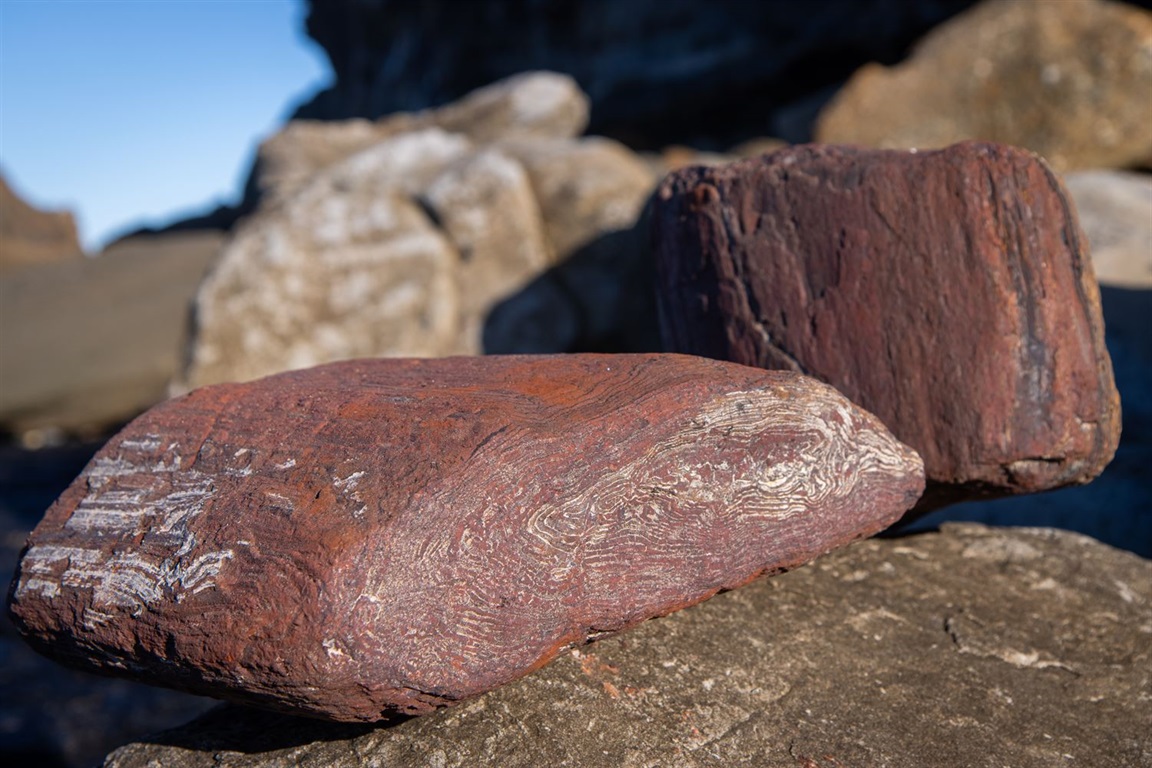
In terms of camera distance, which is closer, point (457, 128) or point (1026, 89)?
point (1026, 89)

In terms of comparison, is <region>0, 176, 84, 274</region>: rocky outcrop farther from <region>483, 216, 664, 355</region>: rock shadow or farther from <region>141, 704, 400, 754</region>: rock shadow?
<region>141, 704, 400, 754</region>: rock shadow

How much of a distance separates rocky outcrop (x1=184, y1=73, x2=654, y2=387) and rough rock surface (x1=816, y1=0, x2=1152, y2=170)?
1410 millimetres

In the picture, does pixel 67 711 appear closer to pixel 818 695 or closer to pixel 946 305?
pixel 818 695

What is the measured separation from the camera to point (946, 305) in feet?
6.59

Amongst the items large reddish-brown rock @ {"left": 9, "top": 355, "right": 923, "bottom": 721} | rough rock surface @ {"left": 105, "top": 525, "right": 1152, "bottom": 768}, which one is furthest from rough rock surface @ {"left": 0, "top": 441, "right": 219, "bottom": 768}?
rough rock surface @ {"left": 105, "top": 525, "right": 1152, "bottom": 768}

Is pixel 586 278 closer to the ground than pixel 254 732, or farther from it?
closer to the ground

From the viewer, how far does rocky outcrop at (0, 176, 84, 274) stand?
70.9 ft

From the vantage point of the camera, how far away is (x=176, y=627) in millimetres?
1550

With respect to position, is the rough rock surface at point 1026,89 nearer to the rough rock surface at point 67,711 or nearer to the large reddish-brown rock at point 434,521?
the large reddish-brown rock at point 434,521

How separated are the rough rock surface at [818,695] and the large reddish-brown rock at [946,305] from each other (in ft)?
0.96

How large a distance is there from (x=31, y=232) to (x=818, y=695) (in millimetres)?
26279

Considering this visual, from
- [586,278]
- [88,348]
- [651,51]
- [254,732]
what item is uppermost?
[651,51]

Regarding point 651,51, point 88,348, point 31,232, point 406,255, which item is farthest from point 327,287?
point 31,232

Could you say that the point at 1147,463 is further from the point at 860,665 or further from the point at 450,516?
the point at 450,516
